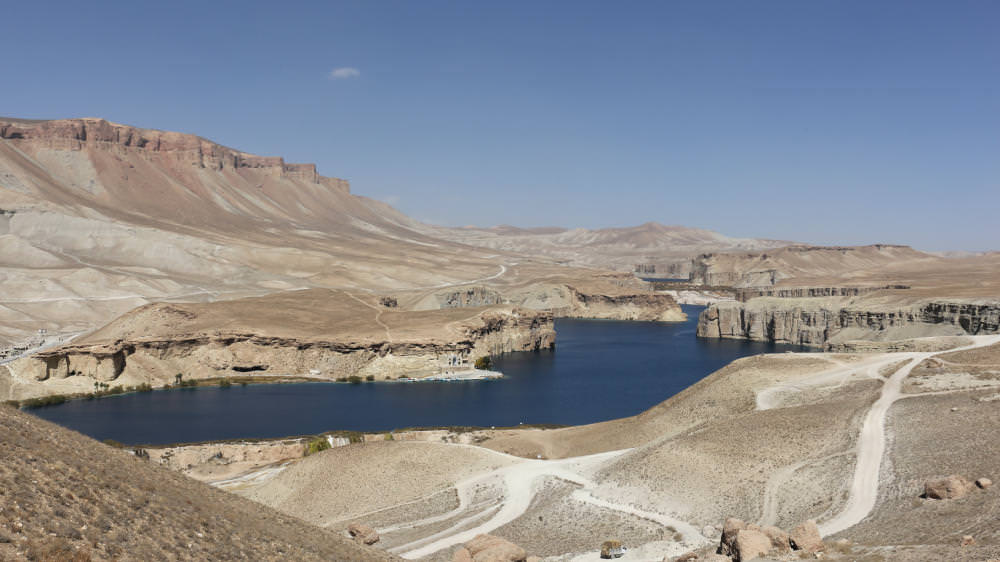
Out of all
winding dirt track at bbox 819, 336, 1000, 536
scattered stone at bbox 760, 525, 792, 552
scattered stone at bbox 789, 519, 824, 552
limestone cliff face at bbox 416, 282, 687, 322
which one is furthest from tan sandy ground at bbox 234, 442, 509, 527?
limestone cliff face at bbox 416, 282, 687, 322

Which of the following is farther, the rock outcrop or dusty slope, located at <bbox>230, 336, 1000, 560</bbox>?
dusty slope, located at <bbox>230, 336, 1000, 560</bbox>

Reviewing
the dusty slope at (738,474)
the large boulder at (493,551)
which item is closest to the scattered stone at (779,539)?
the dusty slope at (738,474)

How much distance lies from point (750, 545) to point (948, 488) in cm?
1009

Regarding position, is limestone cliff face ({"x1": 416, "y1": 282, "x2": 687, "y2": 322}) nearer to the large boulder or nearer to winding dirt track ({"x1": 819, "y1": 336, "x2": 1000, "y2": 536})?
winding dirt track ({"x1": 819, "y1": 336, "x2": 1000, "y2": 536})

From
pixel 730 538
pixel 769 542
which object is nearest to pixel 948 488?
pixel 769 542

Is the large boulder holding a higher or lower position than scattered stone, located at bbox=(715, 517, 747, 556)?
lower

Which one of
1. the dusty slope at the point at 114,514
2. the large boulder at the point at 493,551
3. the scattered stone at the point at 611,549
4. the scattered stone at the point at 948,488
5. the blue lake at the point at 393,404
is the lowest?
the blue lake at the point at 393,404

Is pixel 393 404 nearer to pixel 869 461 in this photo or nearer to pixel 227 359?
pixel 227 359

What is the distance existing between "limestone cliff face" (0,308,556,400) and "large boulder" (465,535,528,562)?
2956 inches

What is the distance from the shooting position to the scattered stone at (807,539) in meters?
24.8

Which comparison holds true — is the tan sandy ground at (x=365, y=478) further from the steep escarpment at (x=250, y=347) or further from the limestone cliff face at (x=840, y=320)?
the limestone cliff face at (x=840, y=320)

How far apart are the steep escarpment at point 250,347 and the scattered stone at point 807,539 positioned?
8113 cm

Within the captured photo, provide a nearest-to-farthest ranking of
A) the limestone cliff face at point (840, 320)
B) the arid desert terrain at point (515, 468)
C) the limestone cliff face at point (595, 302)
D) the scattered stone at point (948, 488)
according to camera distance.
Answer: the arid desert terrain at point (515, 468)
the scattered stone at point (948, 488)
the limestone cliff face at point (840, 320)
the limestone cliff face at point (595, 302)

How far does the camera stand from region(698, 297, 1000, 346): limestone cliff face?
354 ft
